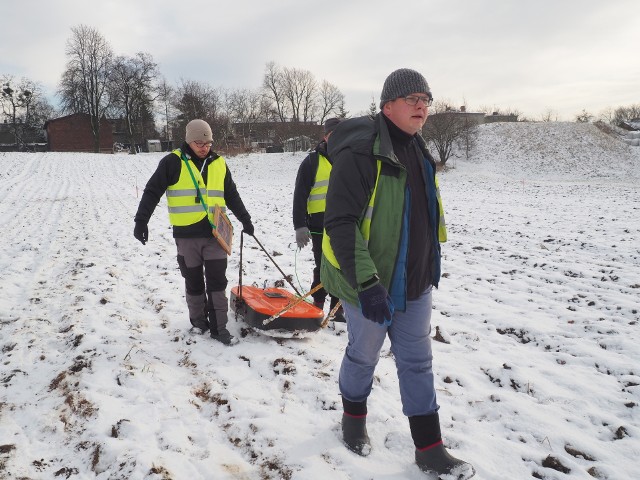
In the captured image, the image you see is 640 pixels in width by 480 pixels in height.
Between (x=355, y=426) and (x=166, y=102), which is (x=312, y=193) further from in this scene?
(x=166, y=102)

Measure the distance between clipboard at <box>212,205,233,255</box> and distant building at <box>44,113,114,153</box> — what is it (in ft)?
183

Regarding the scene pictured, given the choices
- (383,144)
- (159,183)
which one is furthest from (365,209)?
(159,183)

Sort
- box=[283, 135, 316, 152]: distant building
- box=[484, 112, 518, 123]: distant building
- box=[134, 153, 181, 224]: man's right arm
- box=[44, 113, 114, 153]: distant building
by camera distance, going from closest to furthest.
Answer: box=[134, 153, 181, 224]: man's right arm → box=[283, 135, 316, 152]: distant building → box=[44, 113, 114, 153]: distant building → box=[484, 112, 518, 123]: distant building

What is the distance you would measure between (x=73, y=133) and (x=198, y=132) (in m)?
59.1

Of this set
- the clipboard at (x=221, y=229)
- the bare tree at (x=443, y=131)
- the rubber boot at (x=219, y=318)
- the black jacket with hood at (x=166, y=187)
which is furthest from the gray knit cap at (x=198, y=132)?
the bare tree at (x=443, y=131)

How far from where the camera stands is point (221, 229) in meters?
4.07

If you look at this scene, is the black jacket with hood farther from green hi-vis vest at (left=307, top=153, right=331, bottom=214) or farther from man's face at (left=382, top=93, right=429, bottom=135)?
man's face at (left=382, top=93, right=429, bottom=135)

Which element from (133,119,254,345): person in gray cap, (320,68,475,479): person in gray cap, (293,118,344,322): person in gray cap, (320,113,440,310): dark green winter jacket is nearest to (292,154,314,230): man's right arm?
(293,118,344,322): person in gray cap

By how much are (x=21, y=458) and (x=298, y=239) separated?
276 centimetres

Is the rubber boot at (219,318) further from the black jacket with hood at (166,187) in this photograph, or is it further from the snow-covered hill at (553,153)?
the snow-covered hill at (553,153)

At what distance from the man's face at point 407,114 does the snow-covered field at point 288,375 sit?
2.00m

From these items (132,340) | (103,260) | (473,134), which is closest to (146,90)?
(473,134)

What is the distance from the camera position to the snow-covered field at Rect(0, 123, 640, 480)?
259 centimetres

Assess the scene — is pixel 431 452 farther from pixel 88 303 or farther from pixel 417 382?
pixel 88 303
